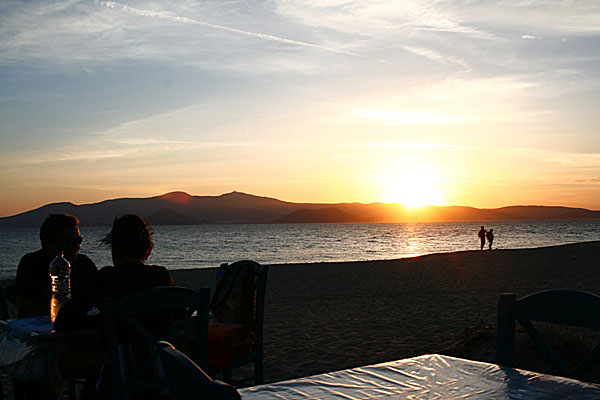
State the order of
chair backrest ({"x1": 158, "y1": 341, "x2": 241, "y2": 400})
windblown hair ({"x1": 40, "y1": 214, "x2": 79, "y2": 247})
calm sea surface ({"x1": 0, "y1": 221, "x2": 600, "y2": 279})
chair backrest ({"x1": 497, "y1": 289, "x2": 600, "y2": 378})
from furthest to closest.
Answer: calm sea surface ({"x1": 0, "y1": 221, "x2": 600, "y2": 279}) → windblown hair ({"x1": 40, "y1": 214, "x2": 79, "y2": 247}) → chair backrest ({"x1": 497, "y1": 289, "x2": 600, "y2": 378}) → chair backrest ({"x1": 158, "y1": 341, "x2": 241, "y2": 400})

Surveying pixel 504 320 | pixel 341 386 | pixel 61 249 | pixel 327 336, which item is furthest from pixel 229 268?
pixel 327 336

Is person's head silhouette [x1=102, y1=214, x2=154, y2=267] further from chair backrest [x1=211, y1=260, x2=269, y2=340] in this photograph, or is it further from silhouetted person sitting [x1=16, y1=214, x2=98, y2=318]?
chair backrest [x1=211, y1=260, x2=269, y2=340]

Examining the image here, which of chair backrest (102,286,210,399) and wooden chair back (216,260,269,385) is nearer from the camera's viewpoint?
chair backrest (102,286,210,399)

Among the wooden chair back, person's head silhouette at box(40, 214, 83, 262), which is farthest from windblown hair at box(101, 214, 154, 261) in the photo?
the wooden chair back

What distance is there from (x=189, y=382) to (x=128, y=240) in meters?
2.21

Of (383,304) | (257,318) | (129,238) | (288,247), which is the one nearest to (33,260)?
(129,238)

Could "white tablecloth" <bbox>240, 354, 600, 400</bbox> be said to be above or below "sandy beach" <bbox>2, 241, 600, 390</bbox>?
above

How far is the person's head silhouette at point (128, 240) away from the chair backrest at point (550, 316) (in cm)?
188

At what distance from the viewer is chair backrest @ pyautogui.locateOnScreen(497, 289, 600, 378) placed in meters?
2.06

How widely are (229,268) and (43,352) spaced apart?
175 centimetres

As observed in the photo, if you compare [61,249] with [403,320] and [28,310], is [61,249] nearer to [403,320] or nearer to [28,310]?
[28,310]

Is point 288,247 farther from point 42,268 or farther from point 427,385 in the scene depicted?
point 427,385

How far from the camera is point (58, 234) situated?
4.18 metres

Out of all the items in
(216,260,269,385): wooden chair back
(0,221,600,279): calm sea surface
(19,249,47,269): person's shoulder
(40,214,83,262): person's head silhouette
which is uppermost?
(40,214,83,262): person's head silhouette
